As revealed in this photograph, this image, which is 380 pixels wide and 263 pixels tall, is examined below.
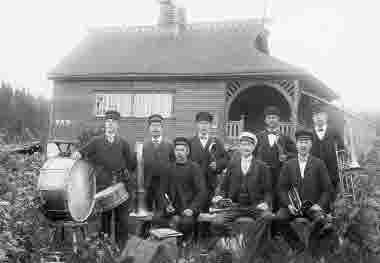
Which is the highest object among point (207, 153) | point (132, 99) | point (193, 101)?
point (132, 99)

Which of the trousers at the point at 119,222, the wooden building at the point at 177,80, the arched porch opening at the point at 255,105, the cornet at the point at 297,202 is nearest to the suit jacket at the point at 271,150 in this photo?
the cornet at the point at 297,202

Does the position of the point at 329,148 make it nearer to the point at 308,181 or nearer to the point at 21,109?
the point at 308,181

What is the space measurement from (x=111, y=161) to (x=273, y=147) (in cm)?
213

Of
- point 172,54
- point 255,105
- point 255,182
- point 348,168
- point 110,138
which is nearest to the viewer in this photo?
point 348,168

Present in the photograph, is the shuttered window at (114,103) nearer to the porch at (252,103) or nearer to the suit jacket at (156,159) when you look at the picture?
the porch at (252,103)

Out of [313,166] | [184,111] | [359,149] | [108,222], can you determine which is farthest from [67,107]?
[313,166]

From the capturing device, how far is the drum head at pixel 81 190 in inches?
243

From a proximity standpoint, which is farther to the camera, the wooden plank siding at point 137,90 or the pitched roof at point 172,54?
the wooden plank siding at point 137,90

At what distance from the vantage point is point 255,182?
6.39m

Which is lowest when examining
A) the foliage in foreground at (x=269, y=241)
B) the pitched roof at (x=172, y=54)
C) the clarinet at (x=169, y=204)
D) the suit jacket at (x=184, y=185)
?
the foliage in foreground at (x=269, y=241)

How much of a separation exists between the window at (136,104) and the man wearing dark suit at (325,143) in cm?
1308

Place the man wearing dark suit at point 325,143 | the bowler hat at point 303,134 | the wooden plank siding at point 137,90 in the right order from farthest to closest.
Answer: the wooden plank siding at point 137,90, the man wearing dark suit at point 325,143, the bowler hat at point 303,134

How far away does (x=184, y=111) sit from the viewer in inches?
775

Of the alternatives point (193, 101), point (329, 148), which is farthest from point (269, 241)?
point (193, 101)
